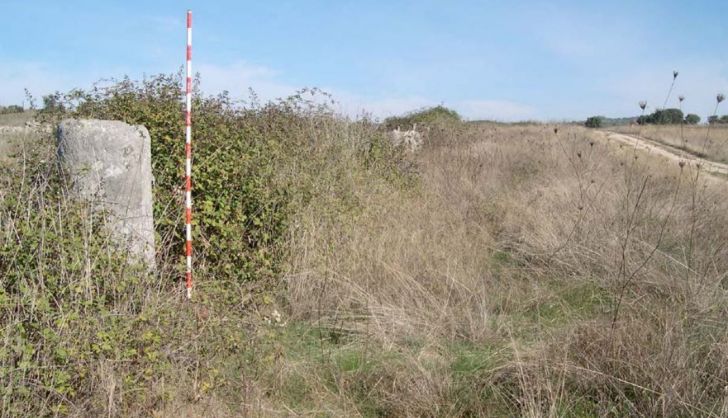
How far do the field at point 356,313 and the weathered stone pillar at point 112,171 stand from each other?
0.68 ft

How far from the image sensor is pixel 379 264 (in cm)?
578

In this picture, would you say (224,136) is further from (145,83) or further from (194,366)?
(194,366)

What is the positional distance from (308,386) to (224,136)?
299cm

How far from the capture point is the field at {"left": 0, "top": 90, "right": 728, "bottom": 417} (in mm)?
3215

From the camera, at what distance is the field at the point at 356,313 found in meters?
3.21

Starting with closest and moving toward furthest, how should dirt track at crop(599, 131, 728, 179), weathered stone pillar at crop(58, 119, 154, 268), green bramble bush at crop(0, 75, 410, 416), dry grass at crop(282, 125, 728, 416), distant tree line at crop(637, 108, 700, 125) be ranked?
1. green bramble bush at crop(0, 75, 410, 416)
2. dry grass at crop(282, 125, 728, 416)
3. weathered stone pillar at crop(58, 119, 154, 268)
4. distant tree line at crop(637, 108, 700, 125)
5. dirt track at crop(599, 131, 728, 179)

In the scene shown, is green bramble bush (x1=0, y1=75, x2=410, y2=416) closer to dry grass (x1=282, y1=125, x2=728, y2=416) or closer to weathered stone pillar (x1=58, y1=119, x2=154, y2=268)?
weathered stone pillar (x1=58, y1=119, x2=154, y2=268)

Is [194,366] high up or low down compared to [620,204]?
down

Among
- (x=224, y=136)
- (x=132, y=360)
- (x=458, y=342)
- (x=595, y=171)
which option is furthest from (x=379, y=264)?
(x=595, y=171)

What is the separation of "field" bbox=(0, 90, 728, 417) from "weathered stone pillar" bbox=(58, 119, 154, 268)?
207mm

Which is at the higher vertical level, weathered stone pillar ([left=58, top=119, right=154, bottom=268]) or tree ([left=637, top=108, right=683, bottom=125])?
tree ([left=637, top=108, right=683, bottom=125])

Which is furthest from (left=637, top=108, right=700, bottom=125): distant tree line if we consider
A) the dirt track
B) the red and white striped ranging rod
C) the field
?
the red and white striped ranging rod

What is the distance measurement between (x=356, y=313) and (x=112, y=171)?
2.22 meters

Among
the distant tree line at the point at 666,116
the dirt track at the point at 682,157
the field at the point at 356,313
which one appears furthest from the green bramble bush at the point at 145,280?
the dirt track at the point at 682,157
